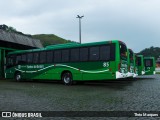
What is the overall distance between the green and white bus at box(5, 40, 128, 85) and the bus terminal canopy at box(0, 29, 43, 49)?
17.3 ft

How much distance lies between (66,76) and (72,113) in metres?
11.3

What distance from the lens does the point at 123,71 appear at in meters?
16.6

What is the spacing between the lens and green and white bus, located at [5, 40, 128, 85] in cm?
1595

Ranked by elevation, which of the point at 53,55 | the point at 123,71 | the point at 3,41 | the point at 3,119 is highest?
the point at 3,41

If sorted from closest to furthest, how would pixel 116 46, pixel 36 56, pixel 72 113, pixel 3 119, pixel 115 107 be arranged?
pixel 3 119
pixel 72 113
pixel 115 107
pixel 116 46
pixel 36 56

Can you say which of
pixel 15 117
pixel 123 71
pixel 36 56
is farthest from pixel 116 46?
pixel 15 117

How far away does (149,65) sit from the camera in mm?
30938

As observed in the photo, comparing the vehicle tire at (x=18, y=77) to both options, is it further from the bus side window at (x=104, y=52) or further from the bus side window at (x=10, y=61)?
the bus side window at (x=104, y=52)

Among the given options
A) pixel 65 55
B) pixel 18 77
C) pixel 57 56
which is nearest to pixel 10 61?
pixel 18 77

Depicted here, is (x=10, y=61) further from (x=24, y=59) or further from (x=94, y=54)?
(x=94, y=54)

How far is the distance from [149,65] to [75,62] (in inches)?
610

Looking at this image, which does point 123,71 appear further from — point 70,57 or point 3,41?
point 3,41

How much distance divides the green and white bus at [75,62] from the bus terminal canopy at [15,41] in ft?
17.3

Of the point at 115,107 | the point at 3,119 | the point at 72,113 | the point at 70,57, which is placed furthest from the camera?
the point at 70,57
